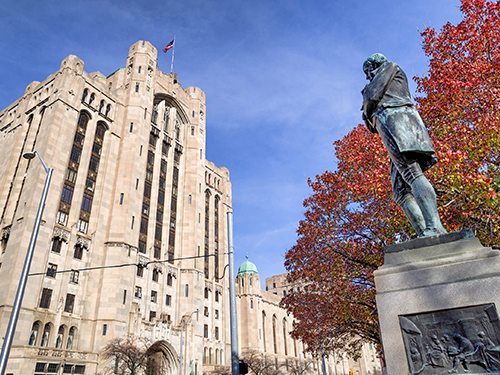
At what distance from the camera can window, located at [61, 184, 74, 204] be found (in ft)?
132

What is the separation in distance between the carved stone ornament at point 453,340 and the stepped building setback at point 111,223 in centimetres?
2247

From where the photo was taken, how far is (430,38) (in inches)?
690

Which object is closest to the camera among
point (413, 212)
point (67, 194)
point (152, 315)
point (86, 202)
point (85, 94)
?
point (413, 212)

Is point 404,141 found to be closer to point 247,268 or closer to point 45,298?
point 45,298

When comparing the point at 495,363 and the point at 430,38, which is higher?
the point at 430,38

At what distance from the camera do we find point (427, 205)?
5535mm

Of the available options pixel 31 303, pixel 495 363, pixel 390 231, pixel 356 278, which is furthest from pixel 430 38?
pixel 31 303

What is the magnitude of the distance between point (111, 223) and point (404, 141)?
4251 centimetres

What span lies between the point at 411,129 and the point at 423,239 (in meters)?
1.85

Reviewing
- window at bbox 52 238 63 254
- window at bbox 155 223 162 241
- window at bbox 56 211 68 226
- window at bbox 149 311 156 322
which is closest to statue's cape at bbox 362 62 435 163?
window at bbox 52 238 63 254

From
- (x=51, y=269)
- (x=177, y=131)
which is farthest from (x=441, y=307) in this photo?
(x=177, y=131)

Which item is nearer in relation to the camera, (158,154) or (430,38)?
(430,38)

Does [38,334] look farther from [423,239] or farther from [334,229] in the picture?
[423,239]

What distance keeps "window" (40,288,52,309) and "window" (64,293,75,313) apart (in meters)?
1.93
